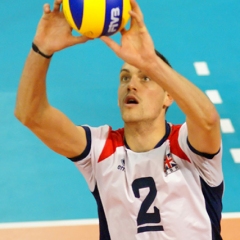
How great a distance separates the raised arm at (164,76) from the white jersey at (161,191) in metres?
0.23

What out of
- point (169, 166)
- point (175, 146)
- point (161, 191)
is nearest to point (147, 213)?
point (161, 191)

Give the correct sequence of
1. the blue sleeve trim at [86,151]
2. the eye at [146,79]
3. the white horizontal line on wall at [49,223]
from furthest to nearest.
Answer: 1. the white horizontal line on wall at [49,223]
2. the eye at [146,79]
3. the blue sleeve trim at [86,151]

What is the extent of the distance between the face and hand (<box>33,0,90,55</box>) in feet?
1.90

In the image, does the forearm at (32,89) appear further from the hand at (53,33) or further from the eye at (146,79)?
the eye at (146,79)

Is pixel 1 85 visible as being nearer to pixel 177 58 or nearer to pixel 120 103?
pixel 177 58

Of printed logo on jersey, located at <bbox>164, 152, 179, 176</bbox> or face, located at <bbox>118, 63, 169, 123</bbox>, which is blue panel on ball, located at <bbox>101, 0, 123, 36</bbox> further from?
printed logo on jersey, located at <bbox>164, 152, 179, 176</bbox>

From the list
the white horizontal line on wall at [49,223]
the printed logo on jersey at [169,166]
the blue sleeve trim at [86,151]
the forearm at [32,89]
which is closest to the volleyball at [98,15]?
the forearm at [32,89]

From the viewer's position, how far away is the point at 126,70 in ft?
10.3

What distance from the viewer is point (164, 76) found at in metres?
2.44

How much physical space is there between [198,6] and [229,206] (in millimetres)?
3274

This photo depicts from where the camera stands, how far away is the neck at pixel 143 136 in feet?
9.87

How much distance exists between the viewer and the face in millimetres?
2961

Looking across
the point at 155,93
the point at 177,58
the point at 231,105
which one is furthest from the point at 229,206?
the point at 177,58

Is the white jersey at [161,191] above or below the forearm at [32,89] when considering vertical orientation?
below
